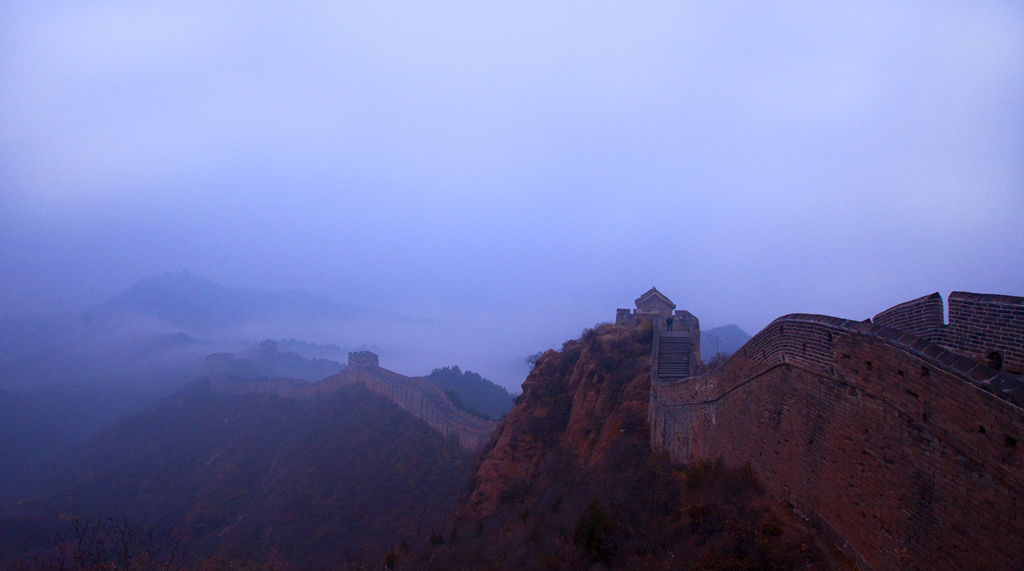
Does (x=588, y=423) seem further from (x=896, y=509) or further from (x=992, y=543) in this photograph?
(x=992, y=543)

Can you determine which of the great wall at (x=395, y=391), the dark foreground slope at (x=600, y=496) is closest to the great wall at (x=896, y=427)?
the dark foreground slope at (x=600, y=496)

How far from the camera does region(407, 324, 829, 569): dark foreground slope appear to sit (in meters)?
6.73

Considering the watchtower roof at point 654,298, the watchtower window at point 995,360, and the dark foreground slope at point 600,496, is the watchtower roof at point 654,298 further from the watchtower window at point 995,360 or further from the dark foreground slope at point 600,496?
the watchtower window at point 995,360

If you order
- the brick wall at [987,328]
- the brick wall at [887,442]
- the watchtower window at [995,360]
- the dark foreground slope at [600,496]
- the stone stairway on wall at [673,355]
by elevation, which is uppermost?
the stone stairway on wall at [673,355]

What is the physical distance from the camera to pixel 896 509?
4.79 meters

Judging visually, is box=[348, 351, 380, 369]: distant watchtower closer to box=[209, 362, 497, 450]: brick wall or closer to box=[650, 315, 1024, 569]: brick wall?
box=[209, 362, 497, 450]: brick wall

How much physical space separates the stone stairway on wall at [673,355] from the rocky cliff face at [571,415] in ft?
2.09

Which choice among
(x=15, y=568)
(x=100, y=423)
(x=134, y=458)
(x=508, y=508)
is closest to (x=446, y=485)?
(x=508, y=508)

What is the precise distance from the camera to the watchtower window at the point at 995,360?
5.13 m

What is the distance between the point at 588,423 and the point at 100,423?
79080mm

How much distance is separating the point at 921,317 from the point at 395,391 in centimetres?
3988

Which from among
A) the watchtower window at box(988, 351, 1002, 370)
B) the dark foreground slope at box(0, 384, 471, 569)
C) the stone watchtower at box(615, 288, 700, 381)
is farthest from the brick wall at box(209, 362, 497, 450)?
the watchtower window at box(988, 351, 1002, 370)

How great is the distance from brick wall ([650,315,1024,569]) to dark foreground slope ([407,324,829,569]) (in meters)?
0.71

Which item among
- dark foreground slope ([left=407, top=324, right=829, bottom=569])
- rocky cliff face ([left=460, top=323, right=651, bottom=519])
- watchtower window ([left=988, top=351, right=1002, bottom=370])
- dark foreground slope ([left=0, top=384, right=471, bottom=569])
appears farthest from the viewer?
dark foreground slope ([left=0, top=384, right=471, bottom=569])
